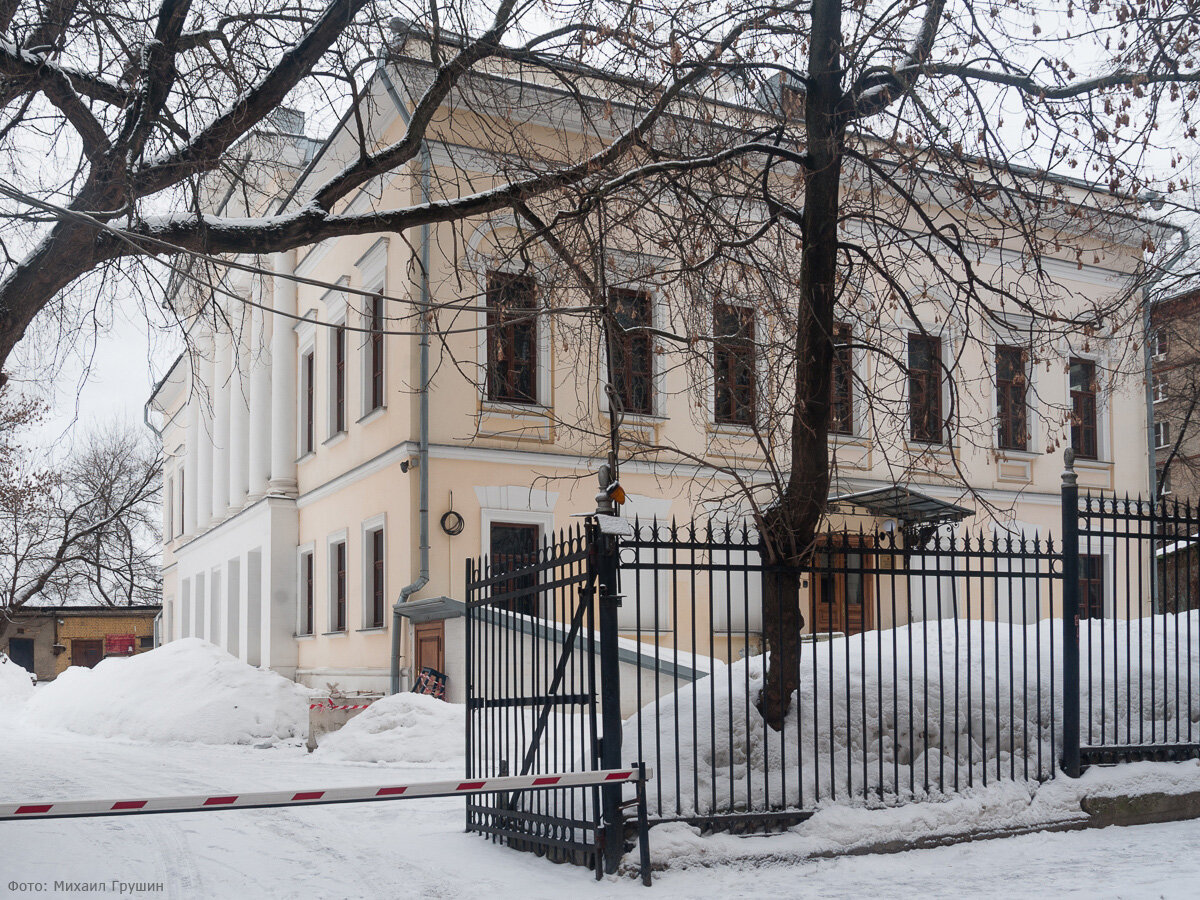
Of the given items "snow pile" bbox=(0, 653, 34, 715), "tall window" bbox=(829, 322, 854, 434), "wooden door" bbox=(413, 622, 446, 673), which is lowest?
"snow pile" bbox=(0, 653, 34, 715)

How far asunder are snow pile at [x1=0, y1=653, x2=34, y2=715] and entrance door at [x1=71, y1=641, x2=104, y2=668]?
1998 cm

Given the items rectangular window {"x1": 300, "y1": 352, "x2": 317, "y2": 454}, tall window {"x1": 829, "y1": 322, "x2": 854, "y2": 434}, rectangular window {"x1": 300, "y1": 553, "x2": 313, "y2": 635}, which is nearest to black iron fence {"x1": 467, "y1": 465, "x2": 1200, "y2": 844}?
tall window {"x1": 829, "y1": 322, "x2": 854, "y2": 434}

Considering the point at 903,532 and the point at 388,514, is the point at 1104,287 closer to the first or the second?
the point at 388,514

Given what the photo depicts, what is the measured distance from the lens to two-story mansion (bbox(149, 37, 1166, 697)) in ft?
58.3

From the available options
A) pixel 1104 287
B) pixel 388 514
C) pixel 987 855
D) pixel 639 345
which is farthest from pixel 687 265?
pixel 1104 287

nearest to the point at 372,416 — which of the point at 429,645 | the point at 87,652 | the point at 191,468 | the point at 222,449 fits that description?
the point at 429,645

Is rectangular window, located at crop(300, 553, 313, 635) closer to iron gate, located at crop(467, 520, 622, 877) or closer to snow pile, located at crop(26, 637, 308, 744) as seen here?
snow pile, located at crop(26, 637, 308, 744)

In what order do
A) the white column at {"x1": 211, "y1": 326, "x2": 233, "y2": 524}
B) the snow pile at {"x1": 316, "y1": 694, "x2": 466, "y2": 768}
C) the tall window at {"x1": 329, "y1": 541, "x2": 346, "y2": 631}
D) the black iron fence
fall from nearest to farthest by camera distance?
1. the black iron fence
2. the snow pile at {"x1": 316, "y1": 694, "x2": 466, "y2": 768}
3. the tall window at {"x1": 329, "y1": 541, "x2": 346, "y2": 631}
4. the white column at {"x1": 211, "y1": 326, "x2": 233, "y2": 524}

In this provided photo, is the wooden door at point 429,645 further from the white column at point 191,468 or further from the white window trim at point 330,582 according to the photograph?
the white column at point 191,468

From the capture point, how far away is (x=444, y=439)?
1917 centimetres

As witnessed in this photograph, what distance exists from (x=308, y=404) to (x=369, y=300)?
4709mm

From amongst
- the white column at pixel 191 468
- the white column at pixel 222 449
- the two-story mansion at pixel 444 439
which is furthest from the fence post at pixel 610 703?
the white column at pixel 191 468

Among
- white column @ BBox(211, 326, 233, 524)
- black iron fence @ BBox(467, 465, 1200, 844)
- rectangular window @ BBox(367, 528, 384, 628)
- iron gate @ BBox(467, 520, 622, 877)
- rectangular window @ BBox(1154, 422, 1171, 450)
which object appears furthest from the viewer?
rectangular window @ BBox(1154, 422, 1171, 450)

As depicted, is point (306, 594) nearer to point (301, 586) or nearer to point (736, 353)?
point (301, 586)
